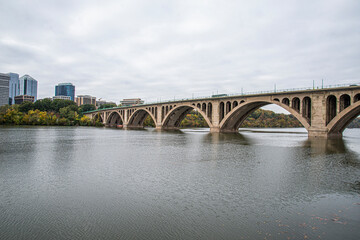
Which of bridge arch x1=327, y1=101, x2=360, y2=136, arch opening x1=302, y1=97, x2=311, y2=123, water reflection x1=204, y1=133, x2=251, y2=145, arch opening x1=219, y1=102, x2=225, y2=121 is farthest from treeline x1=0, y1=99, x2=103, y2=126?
bridge arch x1=327, y1=101, x2=360, y2=136

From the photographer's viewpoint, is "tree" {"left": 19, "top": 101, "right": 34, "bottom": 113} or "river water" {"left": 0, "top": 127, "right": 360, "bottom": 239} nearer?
"river water" {"left": 0, "top": 127, "right": 360, "bottom": 239}

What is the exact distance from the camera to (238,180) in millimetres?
13109

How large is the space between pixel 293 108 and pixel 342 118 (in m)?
8.95

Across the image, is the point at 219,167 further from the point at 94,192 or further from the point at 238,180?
the point at 94,192

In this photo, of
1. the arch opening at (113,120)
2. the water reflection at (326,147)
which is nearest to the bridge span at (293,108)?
the water reflection at (326,147)

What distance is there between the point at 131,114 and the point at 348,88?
8487 centimetres

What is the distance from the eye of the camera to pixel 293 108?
50969 millimetres

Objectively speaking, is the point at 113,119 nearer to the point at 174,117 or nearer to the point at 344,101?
the point at 174,117

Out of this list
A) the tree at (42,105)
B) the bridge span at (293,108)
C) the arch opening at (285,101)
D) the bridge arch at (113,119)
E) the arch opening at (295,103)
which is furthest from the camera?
the tree at (42,105)

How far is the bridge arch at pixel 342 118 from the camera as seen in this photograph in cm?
4175

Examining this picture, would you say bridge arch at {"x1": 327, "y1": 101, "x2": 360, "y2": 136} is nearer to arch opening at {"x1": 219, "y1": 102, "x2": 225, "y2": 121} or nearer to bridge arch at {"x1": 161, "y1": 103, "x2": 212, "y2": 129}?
arch opening at {"x1": 219, "y1": 102, "x2": 225, "y2": 121}

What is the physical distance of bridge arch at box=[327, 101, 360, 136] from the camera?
4175 centimetres

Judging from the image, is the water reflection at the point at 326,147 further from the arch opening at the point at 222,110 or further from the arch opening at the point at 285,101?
the arch opening at the point at 222,110

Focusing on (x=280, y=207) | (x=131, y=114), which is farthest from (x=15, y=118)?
(x=280, y=207)
